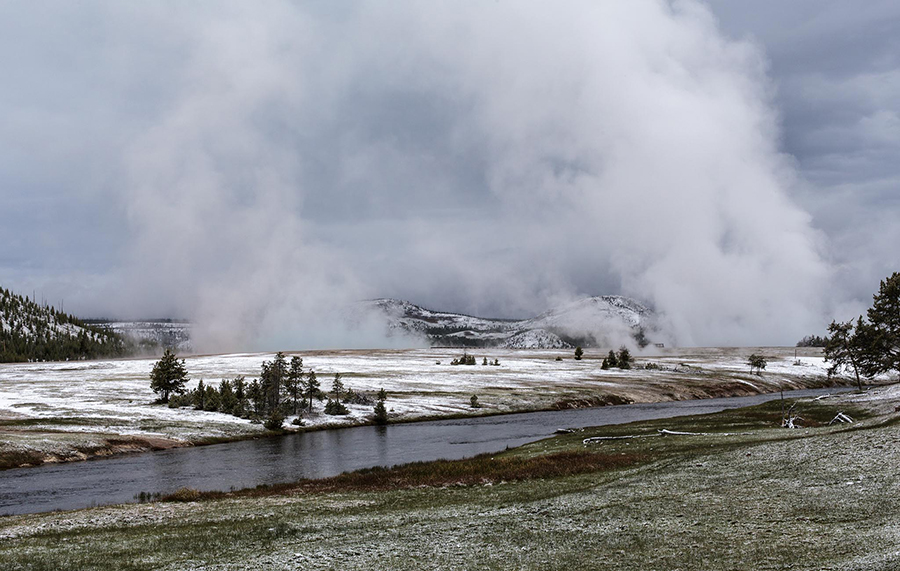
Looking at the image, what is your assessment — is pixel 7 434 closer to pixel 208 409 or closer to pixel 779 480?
pixel 208 409

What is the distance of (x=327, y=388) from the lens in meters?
111

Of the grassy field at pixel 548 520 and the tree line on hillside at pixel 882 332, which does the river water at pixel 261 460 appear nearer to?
the grassy field at pixel 548 520

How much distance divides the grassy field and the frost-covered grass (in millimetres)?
35887

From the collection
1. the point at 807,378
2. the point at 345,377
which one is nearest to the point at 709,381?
the point at 807,378

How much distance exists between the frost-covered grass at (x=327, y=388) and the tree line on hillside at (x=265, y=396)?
2.13m

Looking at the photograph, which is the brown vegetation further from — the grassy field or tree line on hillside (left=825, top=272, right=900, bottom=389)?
tree line on hillside (left=825, top=272, right=900, bottom=389)

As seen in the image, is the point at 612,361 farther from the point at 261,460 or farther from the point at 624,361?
the point at 261,460

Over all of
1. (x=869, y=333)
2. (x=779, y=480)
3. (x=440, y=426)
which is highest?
(x=869, y=333)

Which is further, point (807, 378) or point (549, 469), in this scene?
point (807, 378)

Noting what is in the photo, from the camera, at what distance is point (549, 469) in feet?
132

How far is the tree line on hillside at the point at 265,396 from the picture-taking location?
8675 centimetres

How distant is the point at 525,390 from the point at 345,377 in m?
37.7

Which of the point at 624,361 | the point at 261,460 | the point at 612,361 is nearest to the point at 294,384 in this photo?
the point at 261,460

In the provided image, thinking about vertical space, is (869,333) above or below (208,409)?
above
